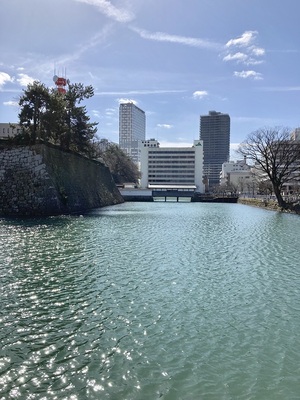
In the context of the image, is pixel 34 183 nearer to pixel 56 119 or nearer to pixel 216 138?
pixel 56 119

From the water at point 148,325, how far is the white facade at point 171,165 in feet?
320

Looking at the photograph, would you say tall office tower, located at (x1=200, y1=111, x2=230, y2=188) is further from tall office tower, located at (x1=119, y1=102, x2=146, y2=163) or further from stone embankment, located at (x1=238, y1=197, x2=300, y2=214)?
stone embankment, located at (x1=238, y1=197, x2=300, y2=214)

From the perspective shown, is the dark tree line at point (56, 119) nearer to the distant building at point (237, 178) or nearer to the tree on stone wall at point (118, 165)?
the tree on stone wall at point (118, 165)

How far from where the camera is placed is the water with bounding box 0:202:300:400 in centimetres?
387

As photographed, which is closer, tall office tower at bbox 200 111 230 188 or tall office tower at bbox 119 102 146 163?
tall office tower at bbox 200 111 230 188

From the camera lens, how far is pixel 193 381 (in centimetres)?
395

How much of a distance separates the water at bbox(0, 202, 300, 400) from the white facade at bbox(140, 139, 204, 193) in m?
97.6

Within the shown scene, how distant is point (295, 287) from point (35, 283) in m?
6.14

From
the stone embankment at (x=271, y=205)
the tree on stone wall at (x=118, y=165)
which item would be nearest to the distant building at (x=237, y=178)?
the tree on stone wall at (x=118, y=165)

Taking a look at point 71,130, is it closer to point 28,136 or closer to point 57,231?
point 28,136

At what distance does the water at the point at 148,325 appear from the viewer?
12.7 ft

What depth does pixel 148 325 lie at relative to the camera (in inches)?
219

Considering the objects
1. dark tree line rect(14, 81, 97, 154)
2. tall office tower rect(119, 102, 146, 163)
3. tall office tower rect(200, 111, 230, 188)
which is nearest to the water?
dark tree line rect(14, 81, 97, 154)

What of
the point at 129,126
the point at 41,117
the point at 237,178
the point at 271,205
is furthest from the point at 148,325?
the point at 129,126
